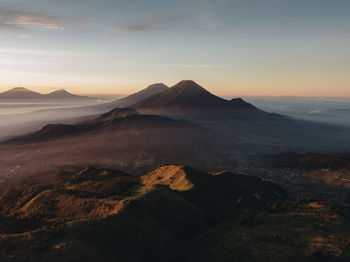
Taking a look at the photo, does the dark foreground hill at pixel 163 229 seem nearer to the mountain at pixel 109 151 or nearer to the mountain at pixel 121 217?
the mountain at pixel 121 217

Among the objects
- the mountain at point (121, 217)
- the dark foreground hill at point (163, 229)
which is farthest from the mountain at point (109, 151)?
the dark foreground hill at point (163, 229)

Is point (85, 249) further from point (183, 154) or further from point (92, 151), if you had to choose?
point (92, 151)

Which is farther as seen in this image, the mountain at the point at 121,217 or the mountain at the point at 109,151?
the mountain at the point at 109,151

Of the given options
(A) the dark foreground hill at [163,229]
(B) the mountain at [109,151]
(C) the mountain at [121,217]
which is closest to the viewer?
(A) the dark foreground hill at [163,229]

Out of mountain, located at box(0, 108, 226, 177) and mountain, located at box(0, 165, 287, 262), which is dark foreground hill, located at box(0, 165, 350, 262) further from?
mountain, located at box(0, 108, 226, 177)

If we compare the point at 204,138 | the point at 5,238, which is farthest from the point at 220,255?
the point at 204,138

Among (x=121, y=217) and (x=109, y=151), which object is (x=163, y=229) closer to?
(x=121, y=217)

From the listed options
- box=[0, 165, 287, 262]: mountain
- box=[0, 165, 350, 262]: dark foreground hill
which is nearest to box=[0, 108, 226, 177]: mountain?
box=[0, 165, 287, 262]: mountain
